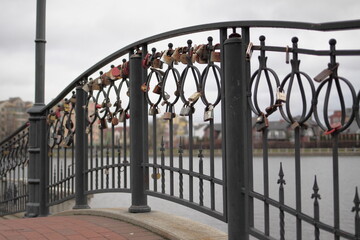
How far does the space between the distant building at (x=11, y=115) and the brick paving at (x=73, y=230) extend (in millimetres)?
104135

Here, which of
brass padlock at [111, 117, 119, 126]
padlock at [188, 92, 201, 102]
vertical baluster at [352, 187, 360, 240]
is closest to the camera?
vertical baluster at [352, 187, 360, 240]

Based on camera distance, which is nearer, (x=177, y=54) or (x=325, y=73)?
(x=325, y=73)

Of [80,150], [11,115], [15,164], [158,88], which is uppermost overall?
[11,115]

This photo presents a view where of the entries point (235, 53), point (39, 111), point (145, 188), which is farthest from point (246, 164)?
point (39, 111)

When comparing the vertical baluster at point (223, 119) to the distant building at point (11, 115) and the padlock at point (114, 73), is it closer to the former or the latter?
the padlock at point (114, 73)

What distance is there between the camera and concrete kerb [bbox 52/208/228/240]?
3.62 m

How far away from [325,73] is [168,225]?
2017 mm

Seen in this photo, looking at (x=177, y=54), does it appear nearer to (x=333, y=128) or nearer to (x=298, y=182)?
(x=298, y=182)

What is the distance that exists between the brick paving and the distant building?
4100 inches

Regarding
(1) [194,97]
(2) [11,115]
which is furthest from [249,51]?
(2) [11,115]

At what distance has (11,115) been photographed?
117 m

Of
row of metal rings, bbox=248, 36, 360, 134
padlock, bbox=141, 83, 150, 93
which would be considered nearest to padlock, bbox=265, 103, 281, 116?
row of metal rings, bbox=248, 36, 360, 134

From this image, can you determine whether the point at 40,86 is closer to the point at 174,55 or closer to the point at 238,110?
the point at 174,55

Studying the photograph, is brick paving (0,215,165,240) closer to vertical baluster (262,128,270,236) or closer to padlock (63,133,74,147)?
vertical baluster (262,128,270,236)
